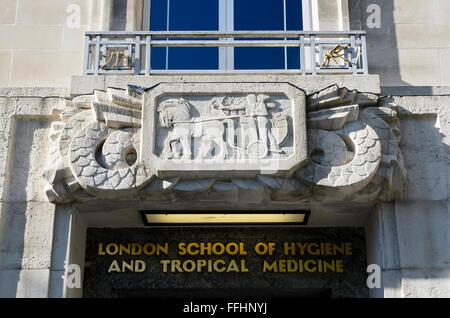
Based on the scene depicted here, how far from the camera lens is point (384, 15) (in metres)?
14.1

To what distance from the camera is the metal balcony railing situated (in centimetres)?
1296

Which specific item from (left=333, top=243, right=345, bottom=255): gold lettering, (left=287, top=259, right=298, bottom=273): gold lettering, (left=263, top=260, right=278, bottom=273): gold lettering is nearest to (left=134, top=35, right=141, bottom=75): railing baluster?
(left=263, top=260, right=278, bottom=273): gold lettering

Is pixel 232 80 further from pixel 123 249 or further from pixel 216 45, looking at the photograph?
pixel 123 249

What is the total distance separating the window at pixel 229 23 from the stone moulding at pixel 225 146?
1.79 meters

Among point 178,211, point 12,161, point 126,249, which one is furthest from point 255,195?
point 12,161

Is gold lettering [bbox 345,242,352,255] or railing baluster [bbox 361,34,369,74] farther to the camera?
gold lettering [bbox 345,242,352,255]

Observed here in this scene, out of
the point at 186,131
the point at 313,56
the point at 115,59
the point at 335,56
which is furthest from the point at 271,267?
the point at 115,59

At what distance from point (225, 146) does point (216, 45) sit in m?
1.95

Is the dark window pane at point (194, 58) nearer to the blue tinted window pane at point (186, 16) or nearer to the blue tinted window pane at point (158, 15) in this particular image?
the blue tinted window pane at point (186, 16)

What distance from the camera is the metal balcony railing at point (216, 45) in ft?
42.5

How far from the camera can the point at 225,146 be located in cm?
1195

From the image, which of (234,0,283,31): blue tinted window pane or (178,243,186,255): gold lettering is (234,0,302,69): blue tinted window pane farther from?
(178,243,186,255): gold lettering

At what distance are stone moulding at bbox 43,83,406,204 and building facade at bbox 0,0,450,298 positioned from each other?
21 mm

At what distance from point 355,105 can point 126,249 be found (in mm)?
4038
